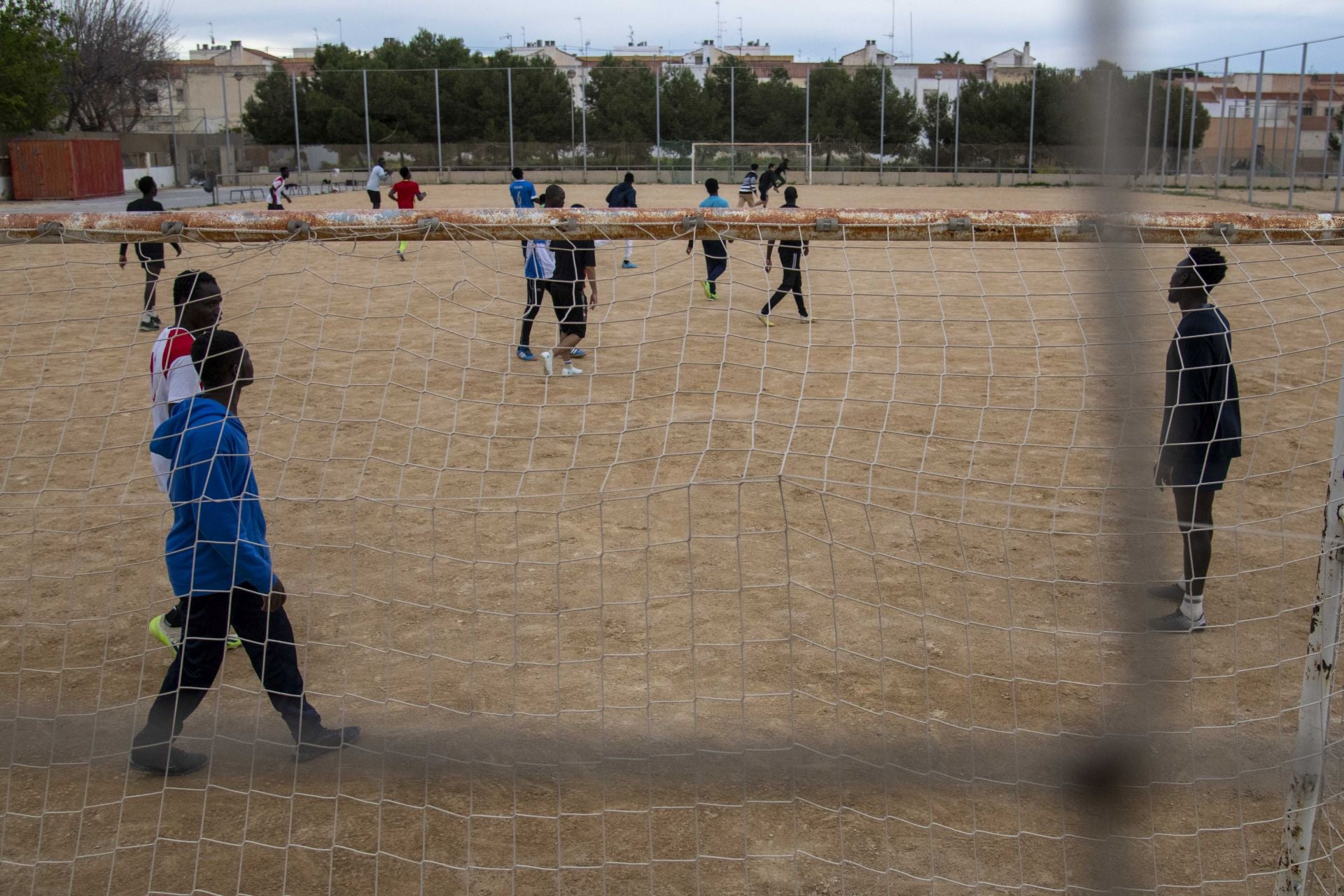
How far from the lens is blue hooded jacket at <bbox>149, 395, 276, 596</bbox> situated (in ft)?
12.0

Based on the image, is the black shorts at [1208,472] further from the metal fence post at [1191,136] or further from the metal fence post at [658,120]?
the metal fence post at [658,120]

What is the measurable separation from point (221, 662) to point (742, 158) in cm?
4185

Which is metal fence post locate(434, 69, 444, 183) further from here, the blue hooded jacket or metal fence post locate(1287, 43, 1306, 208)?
the blue hooded jacket

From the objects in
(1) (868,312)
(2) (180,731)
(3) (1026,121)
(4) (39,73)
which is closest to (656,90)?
(3) (1026,121)

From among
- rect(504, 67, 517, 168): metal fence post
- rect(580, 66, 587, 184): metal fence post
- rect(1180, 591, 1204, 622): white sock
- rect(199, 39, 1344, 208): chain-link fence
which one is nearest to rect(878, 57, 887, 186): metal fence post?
rect(199, 39, 1344, 208): chain-link fence

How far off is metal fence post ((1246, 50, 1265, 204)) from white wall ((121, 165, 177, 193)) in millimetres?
37262

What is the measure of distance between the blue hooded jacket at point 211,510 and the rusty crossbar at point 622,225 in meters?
0.63

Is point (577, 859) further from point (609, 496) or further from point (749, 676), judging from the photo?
point (609, 496)

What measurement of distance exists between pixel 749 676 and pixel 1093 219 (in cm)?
389

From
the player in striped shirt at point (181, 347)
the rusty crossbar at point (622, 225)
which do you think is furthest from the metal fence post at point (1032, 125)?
the player in striped shirt at point (181, 347)

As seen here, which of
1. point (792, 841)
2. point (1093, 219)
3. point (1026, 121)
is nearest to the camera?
point (1093, 219)

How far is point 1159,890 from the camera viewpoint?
3.33 metres

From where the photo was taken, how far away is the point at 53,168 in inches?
1304

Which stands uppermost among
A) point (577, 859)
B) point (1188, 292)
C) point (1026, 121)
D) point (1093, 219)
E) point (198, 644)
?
point (1026, 121)
